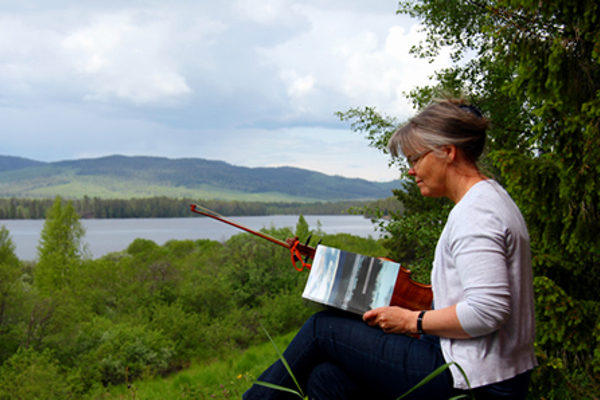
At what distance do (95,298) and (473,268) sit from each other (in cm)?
2551

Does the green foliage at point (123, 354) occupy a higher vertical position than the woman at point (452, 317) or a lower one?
lower

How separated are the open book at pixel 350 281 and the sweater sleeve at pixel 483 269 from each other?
300 millimetres

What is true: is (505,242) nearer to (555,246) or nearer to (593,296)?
(555,246)

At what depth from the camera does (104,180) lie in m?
196

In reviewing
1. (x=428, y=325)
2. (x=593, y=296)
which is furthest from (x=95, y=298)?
(x=428, y=325)

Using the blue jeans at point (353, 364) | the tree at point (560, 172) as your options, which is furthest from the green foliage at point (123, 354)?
the blue jeans at point (353, 364)

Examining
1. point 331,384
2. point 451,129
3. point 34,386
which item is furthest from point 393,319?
point 34,386

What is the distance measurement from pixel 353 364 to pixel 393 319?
0.23 meters

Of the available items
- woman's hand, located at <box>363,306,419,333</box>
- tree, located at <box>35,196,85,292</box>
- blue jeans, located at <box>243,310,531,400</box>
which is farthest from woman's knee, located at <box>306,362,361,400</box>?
tree, located at <box>35,196,85,292</box>

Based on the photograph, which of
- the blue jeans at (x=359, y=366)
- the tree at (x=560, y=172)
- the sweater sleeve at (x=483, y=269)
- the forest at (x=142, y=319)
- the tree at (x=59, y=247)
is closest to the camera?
the sweater sleeve at (x=483, y=269)

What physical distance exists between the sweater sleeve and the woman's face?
0.77 feet

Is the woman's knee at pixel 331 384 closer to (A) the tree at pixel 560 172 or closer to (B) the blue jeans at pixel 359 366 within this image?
(B) the blue jeans at pixel 359 366

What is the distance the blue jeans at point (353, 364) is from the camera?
5.13ft

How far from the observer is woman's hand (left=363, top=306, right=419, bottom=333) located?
61.2 inches
